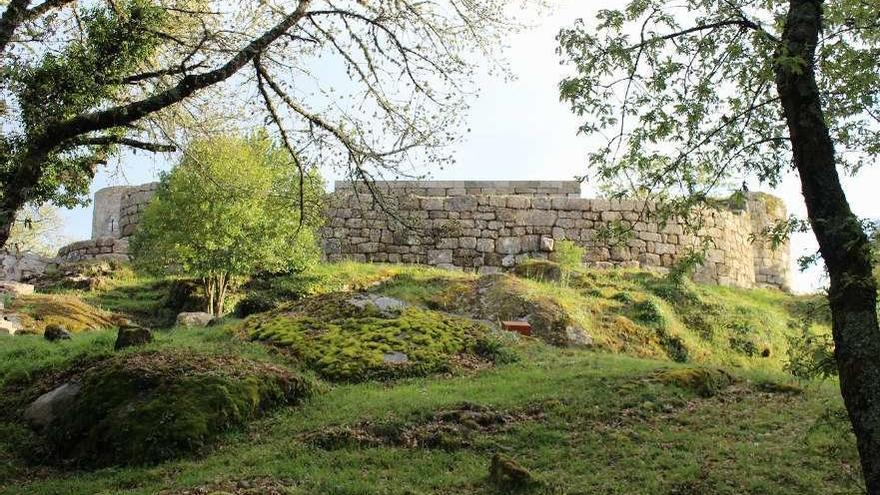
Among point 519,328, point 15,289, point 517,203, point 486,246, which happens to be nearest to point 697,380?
point 519,328

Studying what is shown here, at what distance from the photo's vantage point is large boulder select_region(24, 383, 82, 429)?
29.9 ft

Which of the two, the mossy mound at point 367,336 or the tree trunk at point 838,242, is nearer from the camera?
the tree trunk at point 838,242

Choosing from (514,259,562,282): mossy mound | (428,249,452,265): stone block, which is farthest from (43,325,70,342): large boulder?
(428,249,452,265): stone block

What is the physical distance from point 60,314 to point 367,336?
6299 millimetres

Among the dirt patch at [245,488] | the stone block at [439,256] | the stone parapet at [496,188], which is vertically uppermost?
the stone parapet at [496,188]

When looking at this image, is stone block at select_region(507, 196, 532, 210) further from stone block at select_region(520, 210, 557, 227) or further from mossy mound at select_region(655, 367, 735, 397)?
mossy mound at select_region(655, 367, 735, 397)

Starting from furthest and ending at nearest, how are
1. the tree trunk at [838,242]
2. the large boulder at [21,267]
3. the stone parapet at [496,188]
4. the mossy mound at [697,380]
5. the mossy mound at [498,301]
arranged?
the stone parapet at [496,188]
the large boulder at [21,267]
the mossy mound at [498,301]
the mossy mound at [697,380]
the tree trunk at [838,242]

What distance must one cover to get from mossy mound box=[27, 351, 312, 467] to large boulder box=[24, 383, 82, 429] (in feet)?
0.36

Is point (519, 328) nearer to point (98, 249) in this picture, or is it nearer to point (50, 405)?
point (50, 405)

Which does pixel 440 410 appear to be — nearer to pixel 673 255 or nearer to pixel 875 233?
pixel 875 233

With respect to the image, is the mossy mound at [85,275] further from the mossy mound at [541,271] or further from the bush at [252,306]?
the mossy mound at [541,271]

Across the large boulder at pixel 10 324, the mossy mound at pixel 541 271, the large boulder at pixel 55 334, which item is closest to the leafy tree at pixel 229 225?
the large boulder at pixel 10 324

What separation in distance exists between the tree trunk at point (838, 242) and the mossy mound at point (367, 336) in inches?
234

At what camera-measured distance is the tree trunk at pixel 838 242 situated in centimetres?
589
